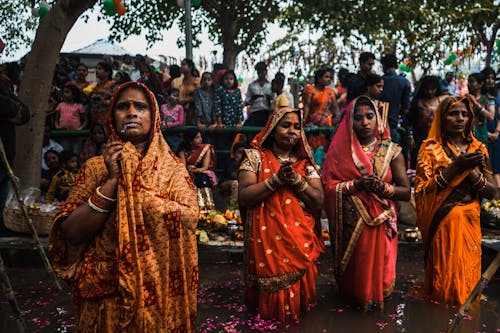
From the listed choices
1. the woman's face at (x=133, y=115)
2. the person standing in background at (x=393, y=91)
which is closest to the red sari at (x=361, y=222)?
the woman's face at (x=133, y=115)

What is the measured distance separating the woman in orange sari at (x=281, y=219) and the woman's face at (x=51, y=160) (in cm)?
489

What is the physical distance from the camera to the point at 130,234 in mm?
2713

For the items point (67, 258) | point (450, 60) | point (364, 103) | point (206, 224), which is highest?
point (450, 60)

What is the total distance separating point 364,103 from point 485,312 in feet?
7.29

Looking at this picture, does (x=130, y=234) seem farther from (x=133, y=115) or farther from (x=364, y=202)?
Answer: (x=364, y=202)

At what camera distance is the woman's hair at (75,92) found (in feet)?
30.0

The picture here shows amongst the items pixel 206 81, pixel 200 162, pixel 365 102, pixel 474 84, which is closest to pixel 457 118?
pixel 365 102

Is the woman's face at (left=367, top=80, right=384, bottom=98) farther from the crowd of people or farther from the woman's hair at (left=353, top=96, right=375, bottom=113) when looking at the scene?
the woman's hair at (left=353, top=96, right=375, bottom=113)

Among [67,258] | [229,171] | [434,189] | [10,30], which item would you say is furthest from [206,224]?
[10,30]

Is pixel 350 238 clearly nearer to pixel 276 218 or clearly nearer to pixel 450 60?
pixel 276 218

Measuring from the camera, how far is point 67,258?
289cm

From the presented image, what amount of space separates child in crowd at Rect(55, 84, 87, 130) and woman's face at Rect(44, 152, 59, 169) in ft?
2.70

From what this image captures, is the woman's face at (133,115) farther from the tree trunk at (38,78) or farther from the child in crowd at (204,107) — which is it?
the child in crowd at (204,107)

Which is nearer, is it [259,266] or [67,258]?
[67,258]
